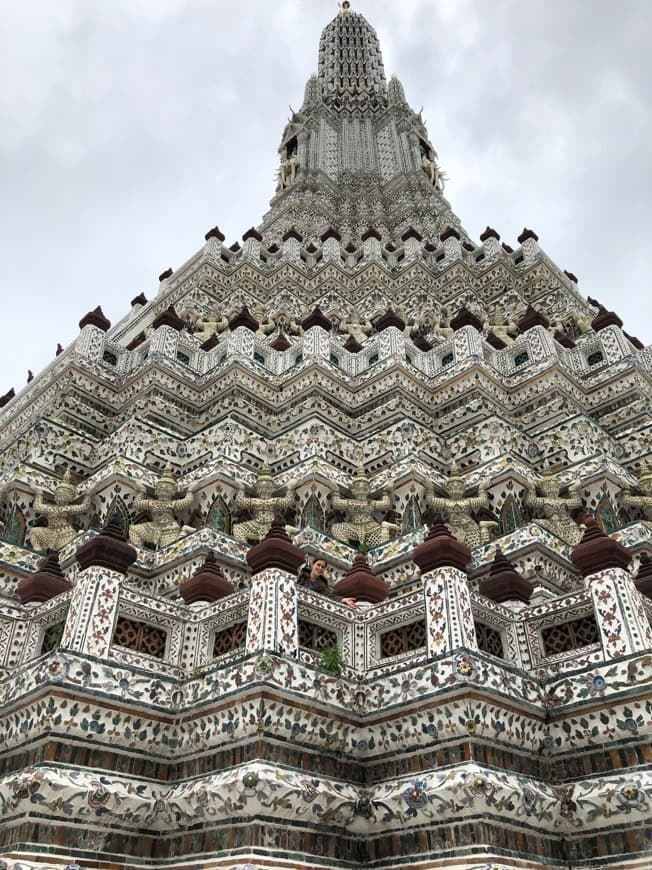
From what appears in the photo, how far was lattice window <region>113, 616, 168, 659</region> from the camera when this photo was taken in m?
7.34

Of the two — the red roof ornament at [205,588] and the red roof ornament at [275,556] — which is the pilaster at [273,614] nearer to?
the red roof ornament at [275,556]

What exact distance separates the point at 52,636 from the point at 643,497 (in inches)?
357

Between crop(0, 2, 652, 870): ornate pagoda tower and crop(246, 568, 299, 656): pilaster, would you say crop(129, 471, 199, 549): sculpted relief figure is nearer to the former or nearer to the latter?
crop(0, 2, 652, 870): ornate pagoda tower

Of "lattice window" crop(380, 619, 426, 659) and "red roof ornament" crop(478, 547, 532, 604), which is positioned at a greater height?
"red roof ornament" crop(478, 547, 532, 604)

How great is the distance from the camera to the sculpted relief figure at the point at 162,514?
1157cm

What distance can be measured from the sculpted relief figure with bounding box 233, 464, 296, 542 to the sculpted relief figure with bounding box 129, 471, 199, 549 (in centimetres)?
76

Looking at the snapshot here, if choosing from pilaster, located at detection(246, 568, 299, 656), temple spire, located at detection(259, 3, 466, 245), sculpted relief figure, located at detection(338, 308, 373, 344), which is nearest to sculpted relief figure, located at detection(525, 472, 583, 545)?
pilaster, located at detection(246, 568, 299, 656)

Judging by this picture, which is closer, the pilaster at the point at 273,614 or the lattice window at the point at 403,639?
the pilaster at the point at 273,614

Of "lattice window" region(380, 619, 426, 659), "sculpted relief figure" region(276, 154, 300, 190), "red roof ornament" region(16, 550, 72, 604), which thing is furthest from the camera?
"sculpted relief figure" region(276, 154, 300, 190)

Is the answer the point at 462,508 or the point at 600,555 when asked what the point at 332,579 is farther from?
the point at 600,555

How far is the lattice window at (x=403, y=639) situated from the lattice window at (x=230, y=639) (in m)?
1.46

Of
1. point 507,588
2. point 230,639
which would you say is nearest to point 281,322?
point 507,588

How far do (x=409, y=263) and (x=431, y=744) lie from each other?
18.2m

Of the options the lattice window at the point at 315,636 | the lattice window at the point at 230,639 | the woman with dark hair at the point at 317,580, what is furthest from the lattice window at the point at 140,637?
the woman with dark hair at the point at 317,580
